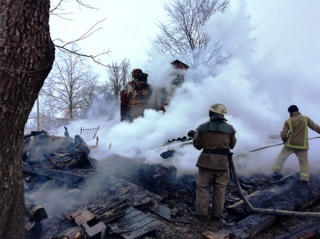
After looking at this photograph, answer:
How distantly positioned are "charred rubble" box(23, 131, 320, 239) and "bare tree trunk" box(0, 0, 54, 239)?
1.29 metres

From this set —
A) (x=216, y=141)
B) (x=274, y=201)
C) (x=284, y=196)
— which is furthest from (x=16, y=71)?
(x=284, y=196)

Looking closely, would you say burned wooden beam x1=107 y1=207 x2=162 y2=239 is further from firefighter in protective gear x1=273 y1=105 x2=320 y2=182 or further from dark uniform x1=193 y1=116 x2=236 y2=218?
firefighter in protective gear x1=273 y1=105 x2=320 y2=182

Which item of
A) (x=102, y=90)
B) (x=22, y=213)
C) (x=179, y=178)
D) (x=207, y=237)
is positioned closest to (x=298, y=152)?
(x=179, y=178)

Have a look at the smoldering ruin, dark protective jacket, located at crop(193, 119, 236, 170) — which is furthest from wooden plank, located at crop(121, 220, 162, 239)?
dark protective jacket, located at crop(193, 119, 236, 170)

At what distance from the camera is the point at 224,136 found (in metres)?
4.57

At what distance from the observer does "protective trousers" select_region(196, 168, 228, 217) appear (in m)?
4.56

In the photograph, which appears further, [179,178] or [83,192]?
[179,178]

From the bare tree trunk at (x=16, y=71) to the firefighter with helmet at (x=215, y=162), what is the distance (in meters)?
2.93

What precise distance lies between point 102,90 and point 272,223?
37.8 m

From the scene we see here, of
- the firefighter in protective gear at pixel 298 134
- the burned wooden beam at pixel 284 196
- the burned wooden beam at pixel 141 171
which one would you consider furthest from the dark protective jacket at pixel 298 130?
the burned wooden beam at pixel 141 171

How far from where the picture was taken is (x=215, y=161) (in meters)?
4.52

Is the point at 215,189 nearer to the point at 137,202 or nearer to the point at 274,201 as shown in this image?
the point at 274,201

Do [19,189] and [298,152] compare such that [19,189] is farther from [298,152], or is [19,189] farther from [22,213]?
[298,152]

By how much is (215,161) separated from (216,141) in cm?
35
